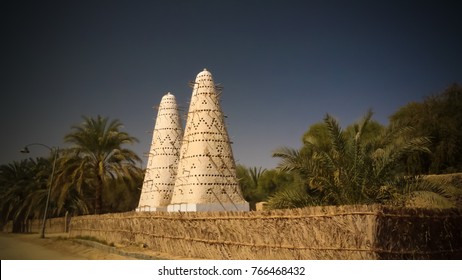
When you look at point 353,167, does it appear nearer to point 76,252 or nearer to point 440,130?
point 440,130

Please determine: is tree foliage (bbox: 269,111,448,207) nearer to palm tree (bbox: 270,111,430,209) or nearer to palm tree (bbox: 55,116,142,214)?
palm tree (bbox: 270,111,430,209)

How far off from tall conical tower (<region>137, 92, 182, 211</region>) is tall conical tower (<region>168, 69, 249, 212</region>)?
12.2 feet

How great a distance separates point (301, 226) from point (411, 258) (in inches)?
93.6

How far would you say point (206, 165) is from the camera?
16812 mm

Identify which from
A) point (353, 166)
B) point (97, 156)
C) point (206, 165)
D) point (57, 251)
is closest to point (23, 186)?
point (97, 156)

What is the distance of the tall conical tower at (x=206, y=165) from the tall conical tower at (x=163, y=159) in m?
3.73

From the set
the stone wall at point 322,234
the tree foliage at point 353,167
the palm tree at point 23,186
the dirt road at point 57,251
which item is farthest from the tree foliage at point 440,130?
the palm tree at point 23,186

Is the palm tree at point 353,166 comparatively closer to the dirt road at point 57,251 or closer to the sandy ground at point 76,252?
the sandy ground at point 76,252

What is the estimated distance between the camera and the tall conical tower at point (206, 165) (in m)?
16.4

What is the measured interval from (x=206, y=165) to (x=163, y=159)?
5.55 meters

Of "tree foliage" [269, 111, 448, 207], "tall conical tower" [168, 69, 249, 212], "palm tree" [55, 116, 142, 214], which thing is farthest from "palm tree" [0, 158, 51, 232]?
"tree foliage" [269, 111, 448, 207]

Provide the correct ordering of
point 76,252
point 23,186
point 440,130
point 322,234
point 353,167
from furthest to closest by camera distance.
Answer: point 23,186
point 440,130
point 76,252
point 353,167
point 322,234
